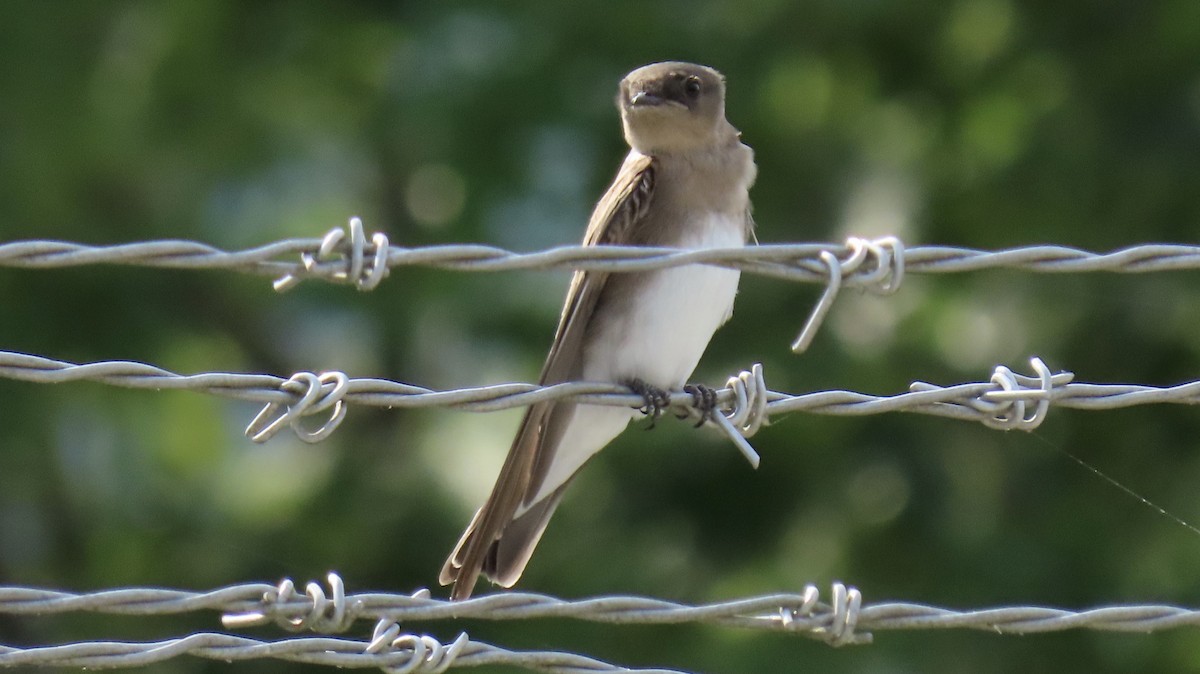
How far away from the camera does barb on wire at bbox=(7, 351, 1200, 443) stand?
8.15 ft

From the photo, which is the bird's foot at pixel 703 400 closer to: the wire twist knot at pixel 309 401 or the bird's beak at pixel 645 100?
the wire twist knot at pixel 309 401

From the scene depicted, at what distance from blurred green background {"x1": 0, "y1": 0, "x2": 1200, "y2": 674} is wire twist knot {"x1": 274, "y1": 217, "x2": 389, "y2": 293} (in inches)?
175

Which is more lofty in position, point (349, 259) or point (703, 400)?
point (703, 400)

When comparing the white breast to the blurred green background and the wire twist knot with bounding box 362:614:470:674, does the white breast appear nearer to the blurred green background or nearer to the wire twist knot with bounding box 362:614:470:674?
the wire twist knot with bounding box 362:614:470:674

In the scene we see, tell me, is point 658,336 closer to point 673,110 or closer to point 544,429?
point 544,429

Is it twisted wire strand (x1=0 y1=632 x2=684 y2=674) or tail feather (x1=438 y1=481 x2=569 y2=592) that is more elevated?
tail feather (x1=438 y1=481 x2=569 y2=592)

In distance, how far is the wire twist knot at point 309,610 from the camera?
99.9 inches

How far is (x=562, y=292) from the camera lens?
7.57 m

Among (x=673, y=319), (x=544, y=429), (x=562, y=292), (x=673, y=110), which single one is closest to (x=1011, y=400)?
(x=673, y=319)

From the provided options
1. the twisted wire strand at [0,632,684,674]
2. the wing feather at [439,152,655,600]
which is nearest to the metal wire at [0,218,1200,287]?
the twisted wire strand at [0,632,684,674]

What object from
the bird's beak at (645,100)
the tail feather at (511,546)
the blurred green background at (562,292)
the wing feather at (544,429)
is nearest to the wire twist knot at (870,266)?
the wing feather at (544,429)

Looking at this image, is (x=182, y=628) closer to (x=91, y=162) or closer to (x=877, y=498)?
(x=91, y=162)

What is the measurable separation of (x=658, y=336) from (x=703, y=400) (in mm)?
759

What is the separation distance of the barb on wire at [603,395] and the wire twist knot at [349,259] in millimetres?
157
